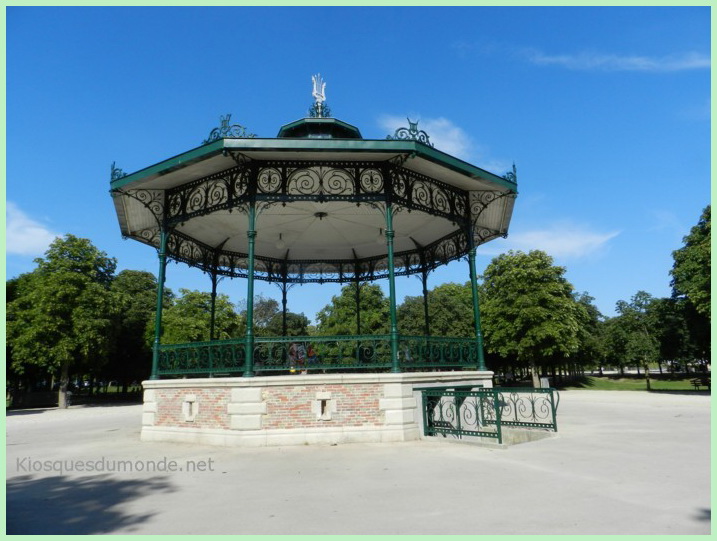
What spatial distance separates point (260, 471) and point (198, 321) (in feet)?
109

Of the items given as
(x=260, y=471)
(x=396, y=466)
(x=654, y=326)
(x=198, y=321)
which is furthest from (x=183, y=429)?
(x=654, y=326)

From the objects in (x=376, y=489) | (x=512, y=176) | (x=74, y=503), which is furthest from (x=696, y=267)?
(x=74, y=503)

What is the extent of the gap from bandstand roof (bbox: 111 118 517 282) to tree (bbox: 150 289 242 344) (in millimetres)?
21719

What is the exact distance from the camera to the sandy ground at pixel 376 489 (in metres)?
5.14

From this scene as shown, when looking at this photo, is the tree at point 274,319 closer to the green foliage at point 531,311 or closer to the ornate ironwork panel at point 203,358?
the green foliage at point 531,311

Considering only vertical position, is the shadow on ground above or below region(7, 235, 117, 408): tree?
below

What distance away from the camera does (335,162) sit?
1224 centimetres

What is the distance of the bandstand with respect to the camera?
10867 millimetres

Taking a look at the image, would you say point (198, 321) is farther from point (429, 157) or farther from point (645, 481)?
point (645, 481)

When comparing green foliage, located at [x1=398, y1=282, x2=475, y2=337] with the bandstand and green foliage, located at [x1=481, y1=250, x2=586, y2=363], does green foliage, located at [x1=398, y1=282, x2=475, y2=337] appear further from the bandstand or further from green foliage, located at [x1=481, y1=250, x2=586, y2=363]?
the bandstand

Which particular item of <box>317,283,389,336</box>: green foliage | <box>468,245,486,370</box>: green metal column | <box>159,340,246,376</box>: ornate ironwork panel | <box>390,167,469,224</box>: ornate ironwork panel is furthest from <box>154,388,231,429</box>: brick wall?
<box>317,283,389,336</box>: green foliage

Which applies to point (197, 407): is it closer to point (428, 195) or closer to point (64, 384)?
point (428, 195)

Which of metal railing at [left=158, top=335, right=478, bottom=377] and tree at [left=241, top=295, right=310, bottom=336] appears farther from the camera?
tree at [left=241, top=295, right=310, bottom=336]

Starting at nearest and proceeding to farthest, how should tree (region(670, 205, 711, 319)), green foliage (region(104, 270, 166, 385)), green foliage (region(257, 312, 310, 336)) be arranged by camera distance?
tree (region(670, 205, 711, 319)), green foliage (region(104, 270, 166, 385)), green foliage (region(257, 312, 310, 336))
